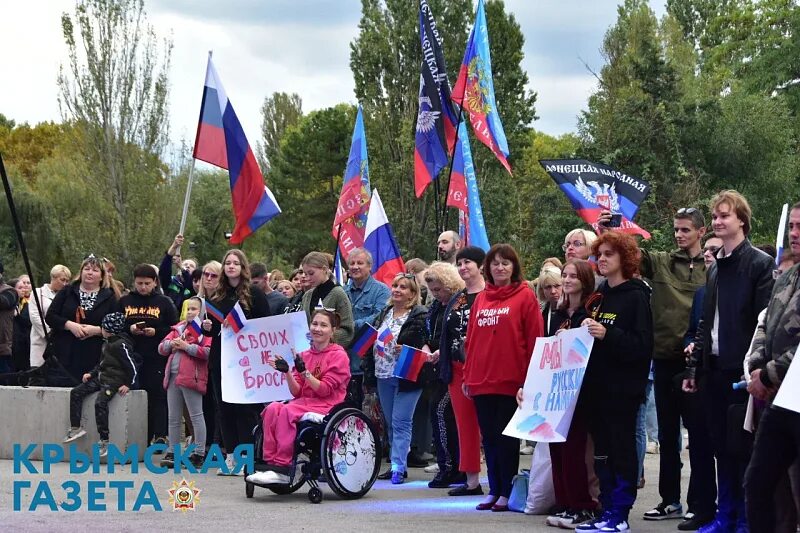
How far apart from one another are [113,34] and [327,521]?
1340 inches

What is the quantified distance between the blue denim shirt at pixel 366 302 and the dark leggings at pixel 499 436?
9.86 feet

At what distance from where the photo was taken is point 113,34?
1578 inches

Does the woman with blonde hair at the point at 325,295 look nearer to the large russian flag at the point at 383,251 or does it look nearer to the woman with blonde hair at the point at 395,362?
the woman with blonde hair at the point at 395,362

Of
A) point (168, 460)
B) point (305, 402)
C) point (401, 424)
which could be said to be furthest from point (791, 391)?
point (168, 460)

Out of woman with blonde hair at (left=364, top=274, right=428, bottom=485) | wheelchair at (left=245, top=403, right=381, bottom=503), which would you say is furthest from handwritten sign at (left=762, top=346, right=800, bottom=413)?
woman with blonde hair at (left=364, top=274, right=428, bottom=485)

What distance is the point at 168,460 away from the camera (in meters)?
12.2

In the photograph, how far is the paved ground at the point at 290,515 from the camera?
27.2 feet

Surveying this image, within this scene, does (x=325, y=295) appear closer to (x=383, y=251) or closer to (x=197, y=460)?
(x=197, y=460)

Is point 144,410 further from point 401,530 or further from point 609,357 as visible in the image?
point 609,357

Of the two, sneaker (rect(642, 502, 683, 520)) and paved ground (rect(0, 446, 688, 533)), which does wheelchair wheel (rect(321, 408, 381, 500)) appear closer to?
paved ground (rect(0, 446, 688, 533))

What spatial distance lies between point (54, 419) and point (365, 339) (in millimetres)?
3837

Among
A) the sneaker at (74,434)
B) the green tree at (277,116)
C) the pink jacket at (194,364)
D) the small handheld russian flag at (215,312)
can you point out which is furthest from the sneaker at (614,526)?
the green tree at (277,116)

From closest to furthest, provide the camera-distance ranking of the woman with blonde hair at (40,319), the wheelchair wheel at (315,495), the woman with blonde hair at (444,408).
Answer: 1. the wheelchair wheel at (315,495)
2. the woman with blonde hair at (444,408)
3. the woman with blonde hair at (40,319)

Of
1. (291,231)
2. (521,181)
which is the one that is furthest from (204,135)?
(291,231)
